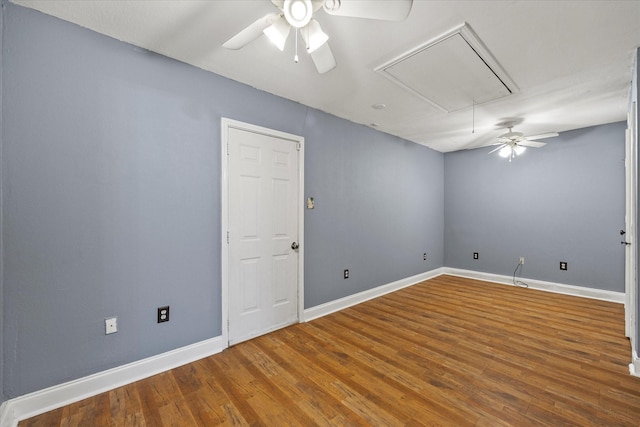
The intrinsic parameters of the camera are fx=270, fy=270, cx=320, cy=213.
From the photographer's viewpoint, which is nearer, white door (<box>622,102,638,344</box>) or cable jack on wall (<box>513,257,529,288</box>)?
white door (<box>622,102,638,344</box>)

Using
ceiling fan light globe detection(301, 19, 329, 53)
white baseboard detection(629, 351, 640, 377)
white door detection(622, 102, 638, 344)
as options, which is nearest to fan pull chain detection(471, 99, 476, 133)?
white door detection(622, 102, 638, 344)

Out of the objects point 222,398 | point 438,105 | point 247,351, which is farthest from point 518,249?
point 222,398

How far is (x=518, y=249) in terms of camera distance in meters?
4.87

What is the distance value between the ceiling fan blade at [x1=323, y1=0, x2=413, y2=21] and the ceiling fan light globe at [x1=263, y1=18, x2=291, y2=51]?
0.87ft

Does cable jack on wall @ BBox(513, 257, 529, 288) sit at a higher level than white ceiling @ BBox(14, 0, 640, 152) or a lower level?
lower

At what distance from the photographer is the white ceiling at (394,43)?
176cm

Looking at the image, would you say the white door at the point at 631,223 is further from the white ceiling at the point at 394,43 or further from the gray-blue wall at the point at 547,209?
the gray-blue wall at the point at 547,209

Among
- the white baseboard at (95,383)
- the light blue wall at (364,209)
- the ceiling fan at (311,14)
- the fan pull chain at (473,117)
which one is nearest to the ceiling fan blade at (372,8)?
the ceiling fan at (311,14)

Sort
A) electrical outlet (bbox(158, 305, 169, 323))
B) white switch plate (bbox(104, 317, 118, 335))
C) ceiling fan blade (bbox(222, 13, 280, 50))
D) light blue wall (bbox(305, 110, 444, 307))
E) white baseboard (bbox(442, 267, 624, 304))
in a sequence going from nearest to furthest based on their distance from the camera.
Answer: ceiling fan blade (bbox(222, 13, 280, 50)) → white switch plate (bbox(104, 317, 118, 335)) → electrical outlet (bbox(158, 305, 169, 323)) → light blue wall (bbox(305, 110, 444, 307)) → white baseboard (bbox(442, 267, 624, 304))

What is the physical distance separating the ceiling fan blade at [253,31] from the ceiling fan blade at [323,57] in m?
0.30

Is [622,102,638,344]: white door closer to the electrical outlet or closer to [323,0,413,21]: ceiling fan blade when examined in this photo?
[323,0,413,21]: ceiling fan blade

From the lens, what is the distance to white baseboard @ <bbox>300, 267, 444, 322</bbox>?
3371 mm

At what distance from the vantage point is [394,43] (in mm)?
2102

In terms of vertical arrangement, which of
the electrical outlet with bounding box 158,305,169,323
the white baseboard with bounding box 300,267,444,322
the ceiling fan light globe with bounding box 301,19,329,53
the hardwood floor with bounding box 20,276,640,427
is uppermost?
the ceiling fan light globe with bounding box 301,19,329,53
